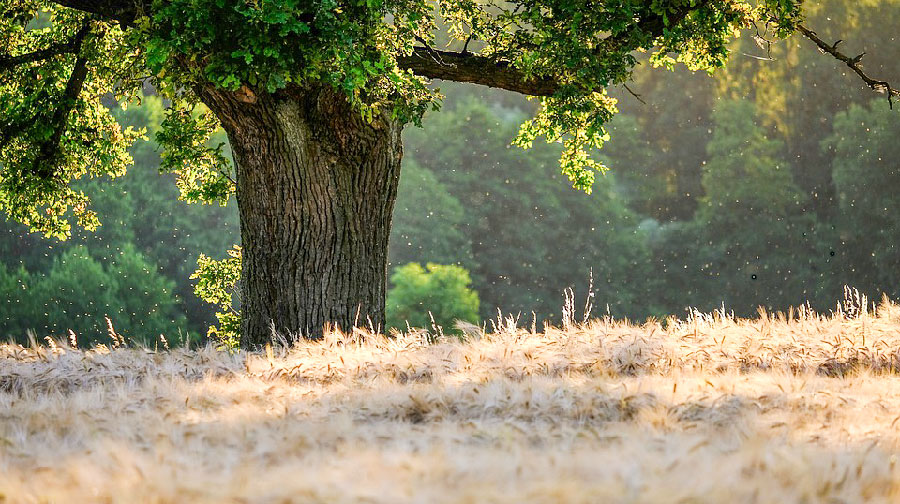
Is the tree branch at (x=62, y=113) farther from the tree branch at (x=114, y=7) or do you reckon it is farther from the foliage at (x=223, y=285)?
the foliage at (x=223, y=285)

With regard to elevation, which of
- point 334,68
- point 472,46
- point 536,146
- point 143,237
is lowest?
point 334,68

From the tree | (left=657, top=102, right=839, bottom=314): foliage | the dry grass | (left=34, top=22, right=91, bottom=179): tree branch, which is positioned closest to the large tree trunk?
the tree

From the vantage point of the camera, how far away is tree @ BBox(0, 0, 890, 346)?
8.23 metres

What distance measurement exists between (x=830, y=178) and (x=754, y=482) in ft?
136

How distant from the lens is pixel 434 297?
37219mm

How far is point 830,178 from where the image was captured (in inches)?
1640

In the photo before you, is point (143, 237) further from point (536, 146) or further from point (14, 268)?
point (536, 146)

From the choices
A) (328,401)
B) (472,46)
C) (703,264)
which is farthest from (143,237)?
(328,401)

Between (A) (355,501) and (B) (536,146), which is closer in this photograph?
(A) (355,501)

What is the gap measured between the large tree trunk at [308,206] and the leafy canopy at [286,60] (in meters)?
0.33

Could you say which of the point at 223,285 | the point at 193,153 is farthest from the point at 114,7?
the point at 223,285

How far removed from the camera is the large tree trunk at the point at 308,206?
9703 millimetres

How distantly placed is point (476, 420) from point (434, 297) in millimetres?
32318

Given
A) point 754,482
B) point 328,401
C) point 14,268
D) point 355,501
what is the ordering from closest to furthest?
point 355,501 → point 754,482 → point 328,401 → point 14,268
